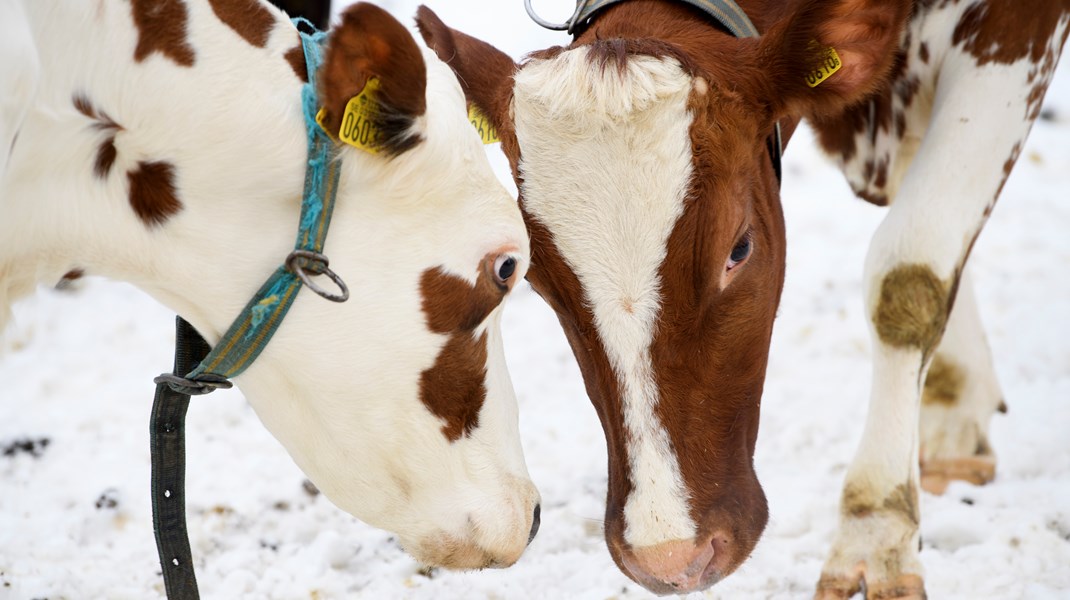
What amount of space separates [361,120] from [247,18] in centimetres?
34

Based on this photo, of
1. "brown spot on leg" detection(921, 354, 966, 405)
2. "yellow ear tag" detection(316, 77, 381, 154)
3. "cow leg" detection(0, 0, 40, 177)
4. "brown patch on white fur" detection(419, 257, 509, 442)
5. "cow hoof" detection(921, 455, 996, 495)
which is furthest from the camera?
"brown spot on leg" detection(921, 354, 966, 405)

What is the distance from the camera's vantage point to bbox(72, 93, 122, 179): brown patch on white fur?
196 cm

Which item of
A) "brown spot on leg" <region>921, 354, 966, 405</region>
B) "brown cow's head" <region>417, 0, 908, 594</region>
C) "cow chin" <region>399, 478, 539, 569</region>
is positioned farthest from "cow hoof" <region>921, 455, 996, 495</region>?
"cow chin" <region>399, 478, 539, 569</region>

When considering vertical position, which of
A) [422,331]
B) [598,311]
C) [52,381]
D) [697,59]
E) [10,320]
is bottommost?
[52,381]

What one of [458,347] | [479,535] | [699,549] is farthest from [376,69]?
[699,549]

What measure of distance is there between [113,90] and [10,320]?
0.55m

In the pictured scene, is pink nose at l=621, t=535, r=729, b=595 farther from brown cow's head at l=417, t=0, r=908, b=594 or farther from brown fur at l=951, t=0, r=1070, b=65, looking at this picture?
brown fur at l=951, t=0, r=1070, b=65

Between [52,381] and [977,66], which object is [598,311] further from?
[52,381]

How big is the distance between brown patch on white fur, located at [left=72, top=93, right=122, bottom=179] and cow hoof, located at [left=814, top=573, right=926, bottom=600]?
2.14 metres

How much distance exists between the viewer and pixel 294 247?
209 centimetres

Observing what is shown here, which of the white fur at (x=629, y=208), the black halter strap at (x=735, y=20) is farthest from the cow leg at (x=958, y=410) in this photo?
the white fur at (x=629, y=208)

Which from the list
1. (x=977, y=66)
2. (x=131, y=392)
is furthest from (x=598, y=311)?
(x=131, y=392)

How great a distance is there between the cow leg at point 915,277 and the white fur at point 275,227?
3.98 ft

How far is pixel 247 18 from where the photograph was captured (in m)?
2.12
